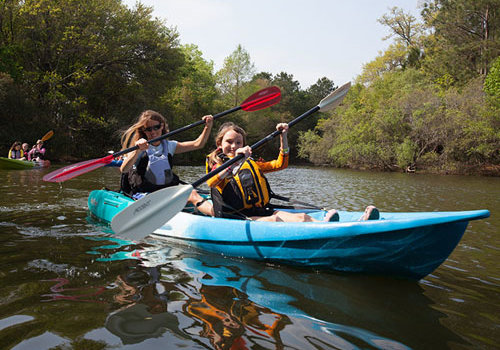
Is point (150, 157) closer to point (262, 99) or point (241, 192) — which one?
point (241, 192)

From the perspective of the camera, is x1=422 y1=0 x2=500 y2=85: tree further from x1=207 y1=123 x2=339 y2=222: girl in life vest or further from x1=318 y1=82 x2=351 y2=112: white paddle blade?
x1=207 y1=123 x2=339 y2=222: girl in life vest

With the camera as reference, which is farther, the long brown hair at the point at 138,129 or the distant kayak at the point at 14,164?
the distant kayak at the point at 14,164

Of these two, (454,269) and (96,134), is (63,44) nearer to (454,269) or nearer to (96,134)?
(96,134)

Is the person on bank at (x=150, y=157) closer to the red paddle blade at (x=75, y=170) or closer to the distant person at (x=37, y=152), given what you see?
the red paddle blade at (x=75, y=170)

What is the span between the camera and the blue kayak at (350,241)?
2.52 meters

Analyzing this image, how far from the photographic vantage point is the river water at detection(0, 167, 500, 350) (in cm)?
195

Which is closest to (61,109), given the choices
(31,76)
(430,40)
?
(31,76)

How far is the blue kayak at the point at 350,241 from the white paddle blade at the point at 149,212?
1.19ft

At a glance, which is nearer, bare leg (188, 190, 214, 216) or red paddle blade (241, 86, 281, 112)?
bare leg (188, 190, 214, 216)

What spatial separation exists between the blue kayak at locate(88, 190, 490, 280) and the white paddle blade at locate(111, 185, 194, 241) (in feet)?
1.19

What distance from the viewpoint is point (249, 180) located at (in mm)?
3633

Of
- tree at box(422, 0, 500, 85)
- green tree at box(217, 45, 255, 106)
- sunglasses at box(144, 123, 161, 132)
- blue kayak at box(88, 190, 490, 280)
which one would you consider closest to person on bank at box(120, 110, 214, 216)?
sunglasses at box(144, 123, 161, 132)

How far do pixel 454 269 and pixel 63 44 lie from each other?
64.3ft

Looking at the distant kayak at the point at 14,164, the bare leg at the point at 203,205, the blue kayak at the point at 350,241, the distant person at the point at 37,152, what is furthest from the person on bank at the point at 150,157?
the distant person at the point at 37,152
